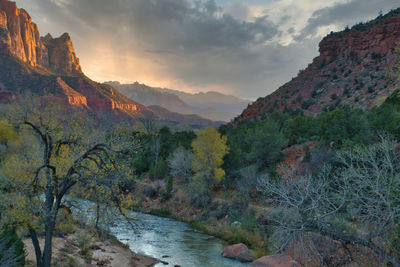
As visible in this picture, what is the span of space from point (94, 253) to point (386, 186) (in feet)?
59.2

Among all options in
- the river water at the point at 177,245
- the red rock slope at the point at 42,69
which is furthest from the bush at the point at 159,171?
the red rock slope at the point at 42,69

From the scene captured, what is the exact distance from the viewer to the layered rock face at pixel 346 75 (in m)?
53.2

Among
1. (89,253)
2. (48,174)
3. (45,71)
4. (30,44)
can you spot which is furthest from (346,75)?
(30,44)

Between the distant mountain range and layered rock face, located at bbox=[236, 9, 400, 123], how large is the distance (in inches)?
2093

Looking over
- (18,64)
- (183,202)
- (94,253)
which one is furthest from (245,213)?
(18,64)

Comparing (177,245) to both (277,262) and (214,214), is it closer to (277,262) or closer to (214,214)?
(214,214)

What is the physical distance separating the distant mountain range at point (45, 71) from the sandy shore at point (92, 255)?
60.5m

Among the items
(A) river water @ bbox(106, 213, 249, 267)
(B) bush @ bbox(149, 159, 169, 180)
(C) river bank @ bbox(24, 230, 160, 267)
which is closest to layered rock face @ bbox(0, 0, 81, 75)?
(B) bush @ bbox(149, 159, 169, 180)

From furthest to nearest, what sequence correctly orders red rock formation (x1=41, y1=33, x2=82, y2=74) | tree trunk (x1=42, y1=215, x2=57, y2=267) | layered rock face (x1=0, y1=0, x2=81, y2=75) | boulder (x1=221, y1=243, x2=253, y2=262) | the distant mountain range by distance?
1. red rock formation (x1=41, y1=33, x2=82, y2=74)
2. layered rock face (x1=0, y1=0, x2=81, y2=75)
3. the distant mountain range
4. boulder (x1=221, y1=243, x2=253, y2=262)
5. tree trunk (x1=42, y1=215, x2=57, y2=267)

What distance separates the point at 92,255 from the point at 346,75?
66403 millimetres

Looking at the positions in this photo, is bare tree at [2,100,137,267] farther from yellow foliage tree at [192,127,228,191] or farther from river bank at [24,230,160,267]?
yellow foliage tree at [192,127,228,191]

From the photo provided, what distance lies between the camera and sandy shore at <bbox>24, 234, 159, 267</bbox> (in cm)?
1529

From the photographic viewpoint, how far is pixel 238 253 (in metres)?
21.0

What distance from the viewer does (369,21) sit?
2950 inches
